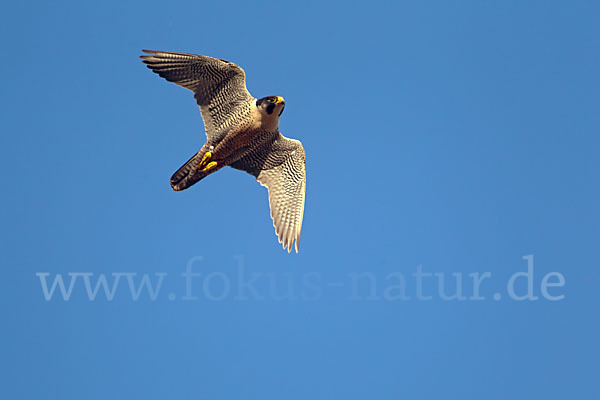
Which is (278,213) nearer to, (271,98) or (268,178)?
(268,178)

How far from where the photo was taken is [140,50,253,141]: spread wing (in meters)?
13.1

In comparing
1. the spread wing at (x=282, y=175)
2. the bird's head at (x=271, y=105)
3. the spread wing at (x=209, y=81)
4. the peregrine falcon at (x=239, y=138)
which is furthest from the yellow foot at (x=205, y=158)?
the bird's head at (x=271, y=105)

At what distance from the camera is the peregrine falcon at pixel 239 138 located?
13188 millimetres

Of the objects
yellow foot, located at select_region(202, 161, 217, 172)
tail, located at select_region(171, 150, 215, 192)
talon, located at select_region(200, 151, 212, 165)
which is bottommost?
tail, located at select_region(171, 150, 215, 192)

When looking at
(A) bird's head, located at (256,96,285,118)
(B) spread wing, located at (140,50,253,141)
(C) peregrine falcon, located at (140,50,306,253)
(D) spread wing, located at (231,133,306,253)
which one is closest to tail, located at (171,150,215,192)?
(C) peregrine falcon, located at (140,50,306,253)

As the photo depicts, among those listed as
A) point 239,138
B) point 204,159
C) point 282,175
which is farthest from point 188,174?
point 282,175

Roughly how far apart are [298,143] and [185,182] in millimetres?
2099

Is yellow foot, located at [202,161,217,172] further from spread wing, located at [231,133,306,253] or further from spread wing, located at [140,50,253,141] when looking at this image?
spread wing, located at [231,133,306,253]

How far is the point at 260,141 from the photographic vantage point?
13.9m

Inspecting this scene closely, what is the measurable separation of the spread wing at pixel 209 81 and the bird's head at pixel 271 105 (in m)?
0.33

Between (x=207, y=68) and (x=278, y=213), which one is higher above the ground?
(x=207, y=68)

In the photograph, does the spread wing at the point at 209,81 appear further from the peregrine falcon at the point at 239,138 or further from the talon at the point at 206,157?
the talon at the point at 206,157

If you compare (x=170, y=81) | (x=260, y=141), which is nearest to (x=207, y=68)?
(x=170, y=81)

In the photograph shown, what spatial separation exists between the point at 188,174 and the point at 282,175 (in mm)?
1750
